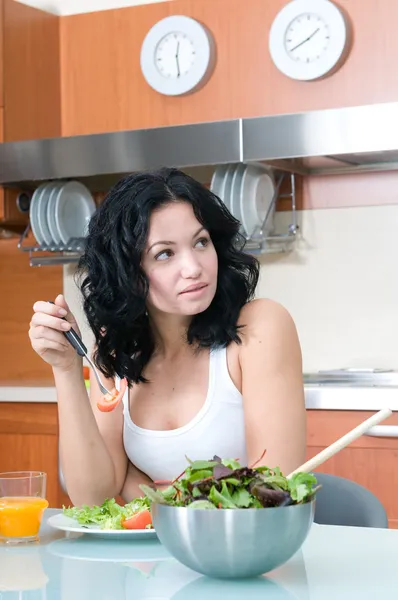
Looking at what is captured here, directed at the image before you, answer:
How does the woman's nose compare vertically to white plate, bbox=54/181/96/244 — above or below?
below

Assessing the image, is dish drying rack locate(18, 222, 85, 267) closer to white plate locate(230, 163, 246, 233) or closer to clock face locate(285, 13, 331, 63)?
white plate locate(230, 163, 246, 233)

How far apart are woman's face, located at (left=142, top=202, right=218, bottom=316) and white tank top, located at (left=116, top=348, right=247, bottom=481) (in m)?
0.15

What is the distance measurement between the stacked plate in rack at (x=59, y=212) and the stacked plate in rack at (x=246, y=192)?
548 millimetres

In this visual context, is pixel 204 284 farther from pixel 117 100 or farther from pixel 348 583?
pixel 117 100

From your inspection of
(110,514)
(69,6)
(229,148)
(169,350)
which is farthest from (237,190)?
(110,514)

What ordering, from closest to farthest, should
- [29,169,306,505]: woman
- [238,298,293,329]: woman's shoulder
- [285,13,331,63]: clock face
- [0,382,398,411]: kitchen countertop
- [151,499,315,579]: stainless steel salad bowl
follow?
[151,499,315,579]: stainless steel salad bowl → [29,169,306,505]: woman → [238,298,293,329]: woman's shoulder → [0,382,398,411]: kitchen countertop → [285,13,331,63]: clock face

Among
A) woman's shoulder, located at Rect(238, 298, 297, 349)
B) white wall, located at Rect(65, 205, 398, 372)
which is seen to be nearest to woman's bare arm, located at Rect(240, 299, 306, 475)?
woman's shoulder, located at Rect(238, 298, 297, 349)

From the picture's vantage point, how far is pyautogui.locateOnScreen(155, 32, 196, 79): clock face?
3641 mm

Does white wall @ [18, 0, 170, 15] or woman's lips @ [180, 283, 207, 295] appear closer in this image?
woman's lips @ [180, 283, 207, 295]

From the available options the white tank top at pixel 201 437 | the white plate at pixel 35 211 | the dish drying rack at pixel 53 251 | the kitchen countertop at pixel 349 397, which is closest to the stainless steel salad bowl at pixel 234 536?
the white tank top at pixel 201 437

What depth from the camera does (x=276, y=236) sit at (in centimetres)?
341

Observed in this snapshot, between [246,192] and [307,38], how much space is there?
0.59m

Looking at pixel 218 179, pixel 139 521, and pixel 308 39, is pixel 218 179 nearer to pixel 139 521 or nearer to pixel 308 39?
pixel 308 39

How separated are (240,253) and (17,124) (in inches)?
83.6
